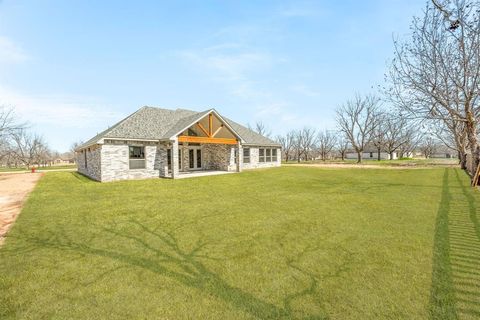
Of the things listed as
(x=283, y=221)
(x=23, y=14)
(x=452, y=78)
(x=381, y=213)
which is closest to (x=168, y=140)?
Result: (x=23, y=14)

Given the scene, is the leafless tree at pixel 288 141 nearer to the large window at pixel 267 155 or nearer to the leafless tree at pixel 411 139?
the leafless tree at pixel 411 139

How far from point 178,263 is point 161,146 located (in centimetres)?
1560

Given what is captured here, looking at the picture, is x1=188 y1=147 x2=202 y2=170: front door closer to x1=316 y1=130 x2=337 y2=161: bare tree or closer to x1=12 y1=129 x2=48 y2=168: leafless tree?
x1=12 y1=129 x2=48 y2=168: leafless tree

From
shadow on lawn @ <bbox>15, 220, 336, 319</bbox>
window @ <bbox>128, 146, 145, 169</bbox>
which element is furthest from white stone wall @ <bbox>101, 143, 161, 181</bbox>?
shadow on lawn @ <bbox>15, 220, 336, 319</bbox>

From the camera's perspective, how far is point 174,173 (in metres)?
17.9

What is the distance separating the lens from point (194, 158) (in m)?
23.5

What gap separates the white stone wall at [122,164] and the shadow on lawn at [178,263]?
1104 centimetres

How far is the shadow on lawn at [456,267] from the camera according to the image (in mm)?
3131

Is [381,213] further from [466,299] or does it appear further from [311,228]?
[466,299]

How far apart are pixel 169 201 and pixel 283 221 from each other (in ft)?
17.8

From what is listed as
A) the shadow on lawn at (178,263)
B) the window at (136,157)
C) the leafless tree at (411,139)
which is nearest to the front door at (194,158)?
the window at (136,157)

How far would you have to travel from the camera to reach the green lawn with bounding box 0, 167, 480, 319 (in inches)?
128

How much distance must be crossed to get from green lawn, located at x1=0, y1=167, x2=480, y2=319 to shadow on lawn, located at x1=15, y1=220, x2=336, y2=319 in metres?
0.02

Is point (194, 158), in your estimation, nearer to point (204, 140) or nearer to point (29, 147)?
point (204, 140)
